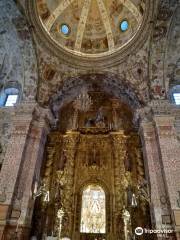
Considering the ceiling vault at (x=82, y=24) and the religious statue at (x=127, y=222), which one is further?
the ceiling vault at (x=82, y=24)

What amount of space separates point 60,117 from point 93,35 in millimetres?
6175

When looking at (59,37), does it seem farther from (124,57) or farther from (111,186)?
(111,186)

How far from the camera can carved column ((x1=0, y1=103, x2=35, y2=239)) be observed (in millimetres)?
8463

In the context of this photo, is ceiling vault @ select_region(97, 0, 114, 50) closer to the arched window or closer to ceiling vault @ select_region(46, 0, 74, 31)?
ceiling vault @ select_region(46, 0, 74, 31)

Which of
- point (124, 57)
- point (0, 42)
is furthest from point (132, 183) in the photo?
point (0, 42)

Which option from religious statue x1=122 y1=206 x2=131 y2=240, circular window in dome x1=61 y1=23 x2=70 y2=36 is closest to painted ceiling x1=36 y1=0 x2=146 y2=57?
circular window in dome x1=61 y1=23 x2=70 y2=36

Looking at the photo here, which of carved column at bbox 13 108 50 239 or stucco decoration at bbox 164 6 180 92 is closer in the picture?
carved column at bbox 13 108 50 239

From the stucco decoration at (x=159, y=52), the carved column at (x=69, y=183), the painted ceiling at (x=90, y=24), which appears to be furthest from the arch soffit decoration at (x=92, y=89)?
the carved column at (x=69, y=183)

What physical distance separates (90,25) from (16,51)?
537 cm

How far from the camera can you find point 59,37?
1323cm

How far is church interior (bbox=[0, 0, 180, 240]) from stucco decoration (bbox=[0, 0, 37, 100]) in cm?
6

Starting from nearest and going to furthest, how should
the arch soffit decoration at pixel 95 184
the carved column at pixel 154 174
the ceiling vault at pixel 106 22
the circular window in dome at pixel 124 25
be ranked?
the carved column at pixel 154 174
the arch soffit decoration at pixel 95 184
the circular window in dome at pixel 124 25
the ceiling vault at pixel 106 22

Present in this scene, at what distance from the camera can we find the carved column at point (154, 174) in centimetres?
846

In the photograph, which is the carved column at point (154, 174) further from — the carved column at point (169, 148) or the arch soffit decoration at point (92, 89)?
the arch soffit decoration at point (92, 89)
